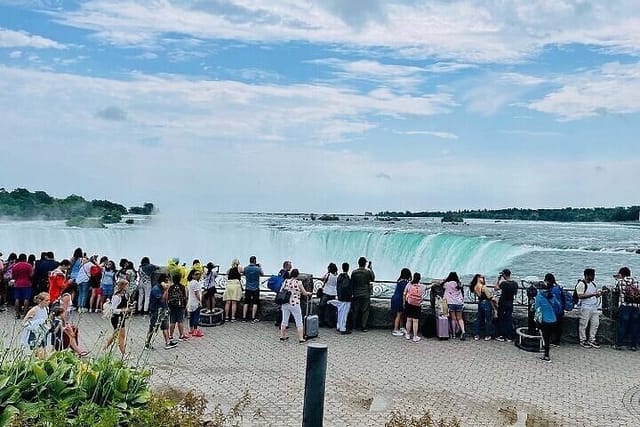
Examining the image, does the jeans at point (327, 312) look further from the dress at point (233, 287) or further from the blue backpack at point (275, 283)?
the dress at point (233, 287)

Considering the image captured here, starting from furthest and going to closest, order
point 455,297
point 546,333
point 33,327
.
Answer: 1. point 455,297
2. point 546,333
3. point 33,327

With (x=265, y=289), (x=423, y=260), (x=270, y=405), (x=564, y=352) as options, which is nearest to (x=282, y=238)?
(x=423, y=260)

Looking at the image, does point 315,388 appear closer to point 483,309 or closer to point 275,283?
point 483,309

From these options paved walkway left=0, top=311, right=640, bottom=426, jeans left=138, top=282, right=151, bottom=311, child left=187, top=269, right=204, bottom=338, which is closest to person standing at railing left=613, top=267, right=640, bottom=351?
paved walkway left=0, top=311, right=640, bottom=426

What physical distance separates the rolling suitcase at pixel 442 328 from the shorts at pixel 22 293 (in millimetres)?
9537

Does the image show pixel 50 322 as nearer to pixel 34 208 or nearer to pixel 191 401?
pixel 191 401

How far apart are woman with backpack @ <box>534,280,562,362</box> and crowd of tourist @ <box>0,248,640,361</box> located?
0.06 ft

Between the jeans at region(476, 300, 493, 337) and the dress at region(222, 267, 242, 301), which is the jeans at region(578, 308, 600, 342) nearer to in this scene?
the jeans at region(476, 300, 493, 337)

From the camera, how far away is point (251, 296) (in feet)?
46.9

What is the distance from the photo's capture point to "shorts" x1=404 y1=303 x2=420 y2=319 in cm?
1262

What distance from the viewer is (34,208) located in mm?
55000

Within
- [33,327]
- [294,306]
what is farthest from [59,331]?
[294,306]

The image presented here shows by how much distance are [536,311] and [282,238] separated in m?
27.2

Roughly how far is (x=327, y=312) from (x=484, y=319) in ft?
11.4
